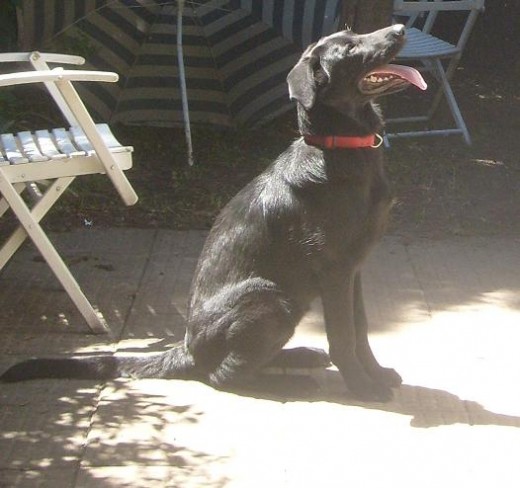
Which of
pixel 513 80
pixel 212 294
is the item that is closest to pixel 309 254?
pixel 212 294

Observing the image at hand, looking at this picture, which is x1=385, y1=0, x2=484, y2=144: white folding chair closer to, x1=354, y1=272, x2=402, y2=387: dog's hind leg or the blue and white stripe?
the blue and white stripe

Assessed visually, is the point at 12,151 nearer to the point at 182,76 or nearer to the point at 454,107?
the point at 182,76

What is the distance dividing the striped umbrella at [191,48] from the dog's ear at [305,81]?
335 cm

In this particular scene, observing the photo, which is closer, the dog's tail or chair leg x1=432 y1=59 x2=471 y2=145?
the dog's tail

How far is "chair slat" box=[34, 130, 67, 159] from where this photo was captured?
4.79 metres

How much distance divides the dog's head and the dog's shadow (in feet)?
3.76

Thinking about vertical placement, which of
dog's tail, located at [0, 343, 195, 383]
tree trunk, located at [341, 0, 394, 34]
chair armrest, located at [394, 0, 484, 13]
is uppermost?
tree trunk, located at [341, 0, 394, 34]

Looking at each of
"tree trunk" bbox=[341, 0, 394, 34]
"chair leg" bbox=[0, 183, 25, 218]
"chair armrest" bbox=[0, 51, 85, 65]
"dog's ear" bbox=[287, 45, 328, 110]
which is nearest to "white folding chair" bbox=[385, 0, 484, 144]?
"tree trunk" bbox=[341, 0, 394, 34]

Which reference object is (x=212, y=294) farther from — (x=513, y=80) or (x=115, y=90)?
(x=513, y=80)

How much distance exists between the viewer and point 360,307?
4.48m

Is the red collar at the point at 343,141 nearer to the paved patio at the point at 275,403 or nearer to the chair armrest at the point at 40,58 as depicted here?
the paved patio at the point at 275,403

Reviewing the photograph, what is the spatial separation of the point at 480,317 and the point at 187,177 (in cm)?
282

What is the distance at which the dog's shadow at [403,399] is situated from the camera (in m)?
4.15

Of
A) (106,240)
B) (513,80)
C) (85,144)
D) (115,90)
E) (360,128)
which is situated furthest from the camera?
(513,80)
